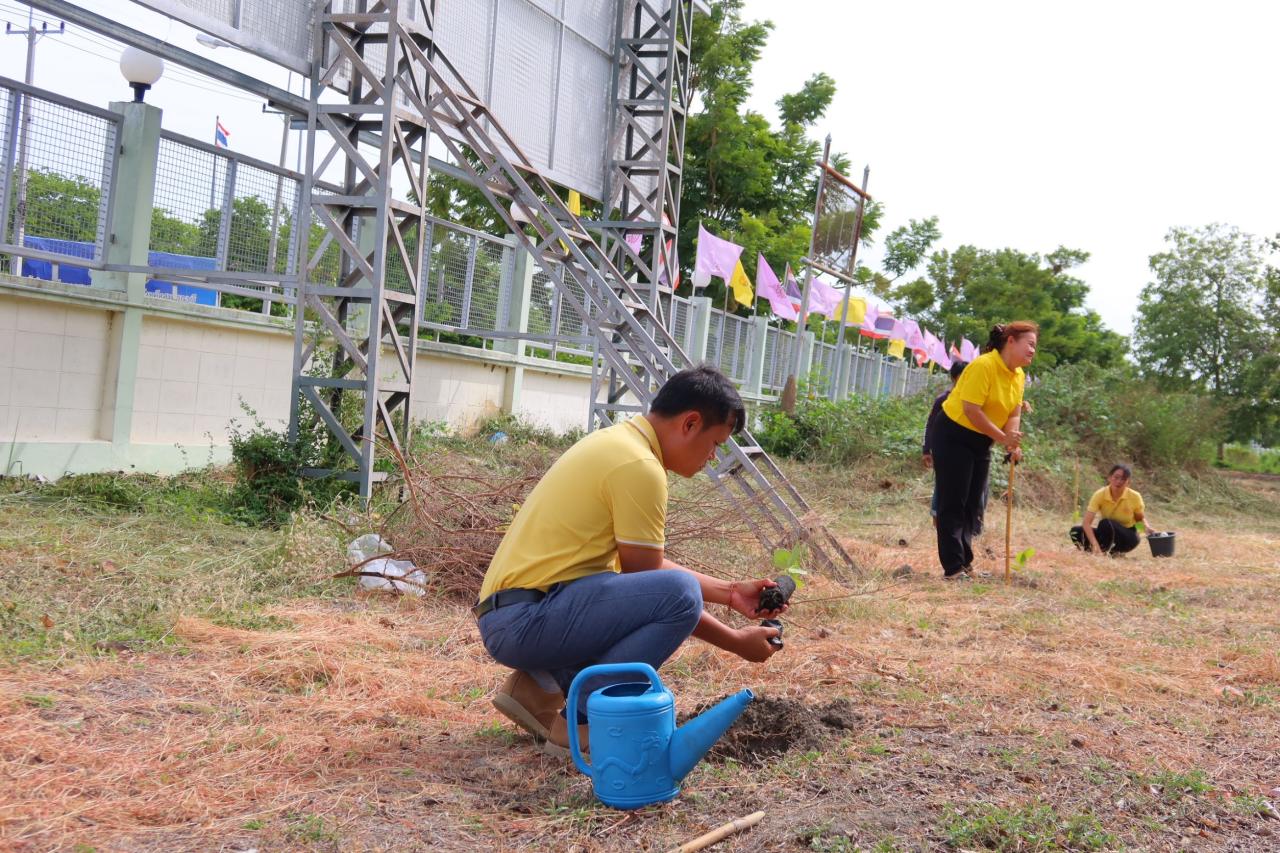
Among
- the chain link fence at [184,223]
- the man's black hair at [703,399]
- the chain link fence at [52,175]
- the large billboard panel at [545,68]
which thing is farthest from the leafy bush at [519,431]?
the man's black hair at [703,399]

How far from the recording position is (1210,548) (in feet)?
37.8

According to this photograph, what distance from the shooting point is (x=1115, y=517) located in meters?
10.3

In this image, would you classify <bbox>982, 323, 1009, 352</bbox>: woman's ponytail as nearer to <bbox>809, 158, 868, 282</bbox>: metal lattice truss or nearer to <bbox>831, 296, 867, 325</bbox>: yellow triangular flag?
<bbox>809, 158, 868, 282</bbox>: metal lattice truss

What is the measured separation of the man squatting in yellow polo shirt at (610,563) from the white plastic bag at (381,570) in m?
2.49

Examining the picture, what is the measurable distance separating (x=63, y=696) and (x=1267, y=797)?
13.0 ft

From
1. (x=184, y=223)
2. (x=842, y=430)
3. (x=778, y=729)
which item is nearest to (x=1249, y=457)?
(x=842, y=430)

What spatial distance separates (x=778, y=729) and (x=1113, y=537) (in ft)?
25.0

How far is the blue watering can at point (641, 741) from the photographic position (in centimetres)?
296

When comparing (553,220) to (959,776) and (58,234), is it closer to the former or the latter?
(58,234)

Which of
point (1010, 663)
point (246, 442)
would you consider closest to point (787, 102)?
point (246, 442)

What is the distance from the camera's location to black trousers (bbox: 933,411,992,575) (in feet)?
25.4

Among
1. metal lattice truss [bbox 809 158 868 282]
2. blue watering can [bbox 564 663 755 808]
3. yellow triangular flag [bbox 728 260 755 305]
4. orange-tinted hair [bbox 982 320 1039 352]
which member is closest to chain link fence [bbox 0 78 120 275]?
blue watering can [bbox 564 663 755 808]

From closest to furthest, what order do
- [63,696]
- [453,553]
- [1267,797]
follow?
[1267,797] → [63,696] → [453,553]

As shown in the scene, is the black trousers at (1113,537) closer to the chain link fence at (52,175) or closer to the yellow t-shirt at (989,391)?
the yellow t-shirt at (989,391)
